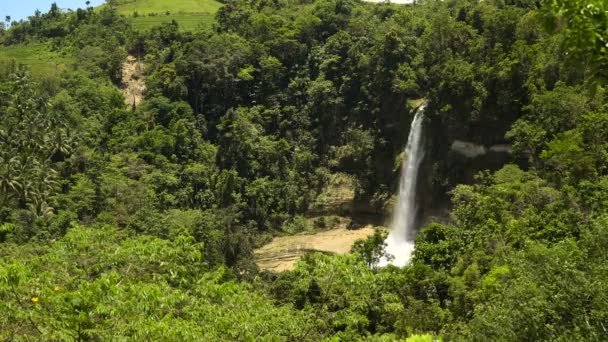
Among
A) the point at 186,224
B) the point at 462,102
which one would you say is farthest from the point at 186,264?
the point at 462,102

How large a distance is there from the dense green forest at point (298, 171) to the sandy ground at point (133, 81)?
1.12 meters

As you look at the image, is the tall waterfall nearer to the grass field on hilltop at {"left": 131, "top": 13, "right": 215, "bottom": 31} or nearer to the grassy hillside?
the grass field on hilltop at {"left": 131, "top": 13, "right": 215, "bottom": 31}

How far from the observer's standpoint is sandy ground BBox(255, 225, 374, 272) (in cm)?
3844

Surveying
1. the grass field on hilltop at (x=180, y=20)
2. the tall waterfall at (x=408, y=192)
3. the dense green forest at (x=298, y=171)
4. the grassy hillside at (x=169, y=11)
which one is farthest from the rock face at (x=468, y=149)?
the grassy hillside at (x=169, y=11)

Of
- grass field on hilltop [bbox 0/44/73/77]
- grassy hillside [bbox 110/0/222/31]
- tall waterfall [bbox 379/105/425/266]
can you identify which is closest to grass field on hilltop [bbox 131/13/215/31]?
grassy hillside [bbox 110/0/222/31]

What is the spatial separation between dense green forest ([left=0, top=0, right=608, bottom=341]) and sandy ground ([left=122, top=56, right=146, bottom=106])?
1.12 m

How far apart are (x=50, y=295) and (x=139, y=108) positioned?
145 feet

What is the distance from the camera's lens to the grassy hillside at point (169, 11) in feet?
250

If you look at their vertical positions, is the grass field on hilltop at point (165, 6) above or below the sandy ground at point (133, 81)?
above

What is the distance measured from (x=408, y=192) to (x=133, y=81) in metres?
33.0

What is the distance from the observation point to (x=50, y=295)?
9.48 m

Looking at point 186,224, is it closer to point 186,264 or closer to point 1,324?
point 186,264

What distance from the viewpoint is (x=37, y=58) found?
64875 mm

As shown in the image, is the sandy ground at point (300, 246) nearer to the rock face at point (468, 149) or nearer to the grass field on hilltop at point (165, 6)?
the rock face at point (468, 149)
